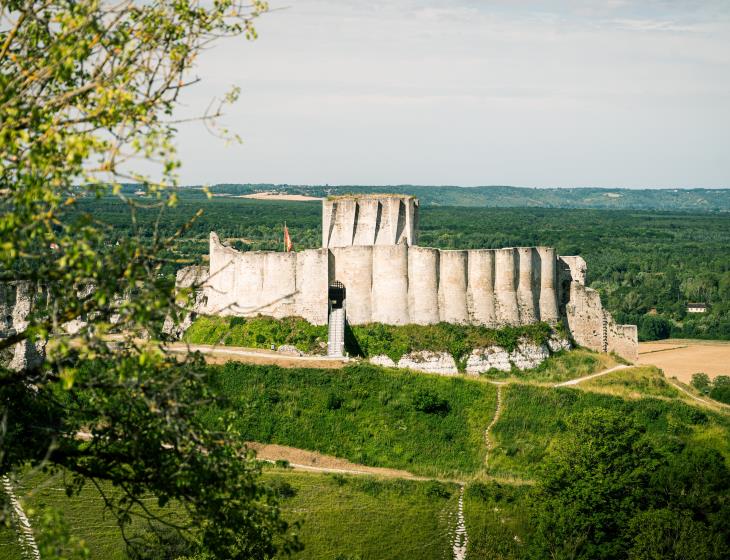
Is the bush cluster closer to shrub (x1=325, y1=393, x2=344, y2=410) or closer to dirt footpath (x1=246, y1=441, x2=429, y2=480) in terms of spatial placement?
shrub (x1=325, y1=393, x2=344, y2=410)

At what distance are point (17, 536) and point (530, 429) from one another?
21.0 metres

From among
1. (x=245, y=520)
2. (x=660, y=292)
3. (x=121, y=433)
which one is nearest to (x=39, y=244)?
(x=121, y=433)

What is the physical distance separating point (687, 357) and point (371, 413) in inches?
2054

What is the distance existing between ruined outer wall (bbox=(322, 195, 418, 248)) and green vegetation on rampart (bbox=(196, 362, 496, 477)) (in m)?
9.63

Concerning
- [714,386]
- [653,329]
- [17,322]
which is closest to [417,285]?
[17,322]


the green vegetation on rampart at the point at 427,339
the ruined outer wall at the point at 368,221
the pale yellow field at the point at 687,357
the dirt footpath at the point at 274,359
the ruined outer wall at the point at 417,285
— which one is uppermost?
the ruined outer wall at the point at 368,221

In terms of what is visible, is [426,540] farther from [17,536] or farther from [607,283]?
[607,283]

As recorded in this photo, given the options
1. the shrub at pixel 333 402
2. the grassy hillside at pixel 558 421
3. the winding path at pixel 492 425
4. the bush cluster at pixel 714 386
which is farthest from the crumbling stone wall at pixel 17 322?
the bush cluster at pixel 714 386

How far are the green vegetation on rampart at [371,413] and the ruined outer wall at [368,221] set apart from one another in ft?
31.6

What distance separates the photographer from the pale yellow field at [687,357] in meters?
76.9

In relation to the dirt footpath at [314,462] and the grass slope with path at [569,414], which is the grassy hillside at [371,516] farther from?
the grass slope with path at [569,414]

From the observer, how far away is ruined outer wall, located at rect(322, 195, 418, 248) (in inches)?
1996

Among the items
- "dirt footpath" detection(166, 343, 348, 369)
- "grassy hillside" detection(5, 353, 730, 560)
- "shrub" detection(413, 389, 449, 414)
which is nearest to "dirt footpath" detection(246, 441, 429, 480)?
"grassy hillside" detection(5, 353, 730, 560)

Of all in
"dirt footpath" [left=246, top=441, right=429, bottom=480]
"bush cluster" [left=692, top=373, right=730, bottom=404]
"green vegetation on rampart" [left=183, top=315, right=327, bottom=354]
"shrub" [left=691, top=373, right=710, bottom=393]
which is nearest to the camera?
"dirt footpath" [left=246, top=441, right=429, bottom=480]
